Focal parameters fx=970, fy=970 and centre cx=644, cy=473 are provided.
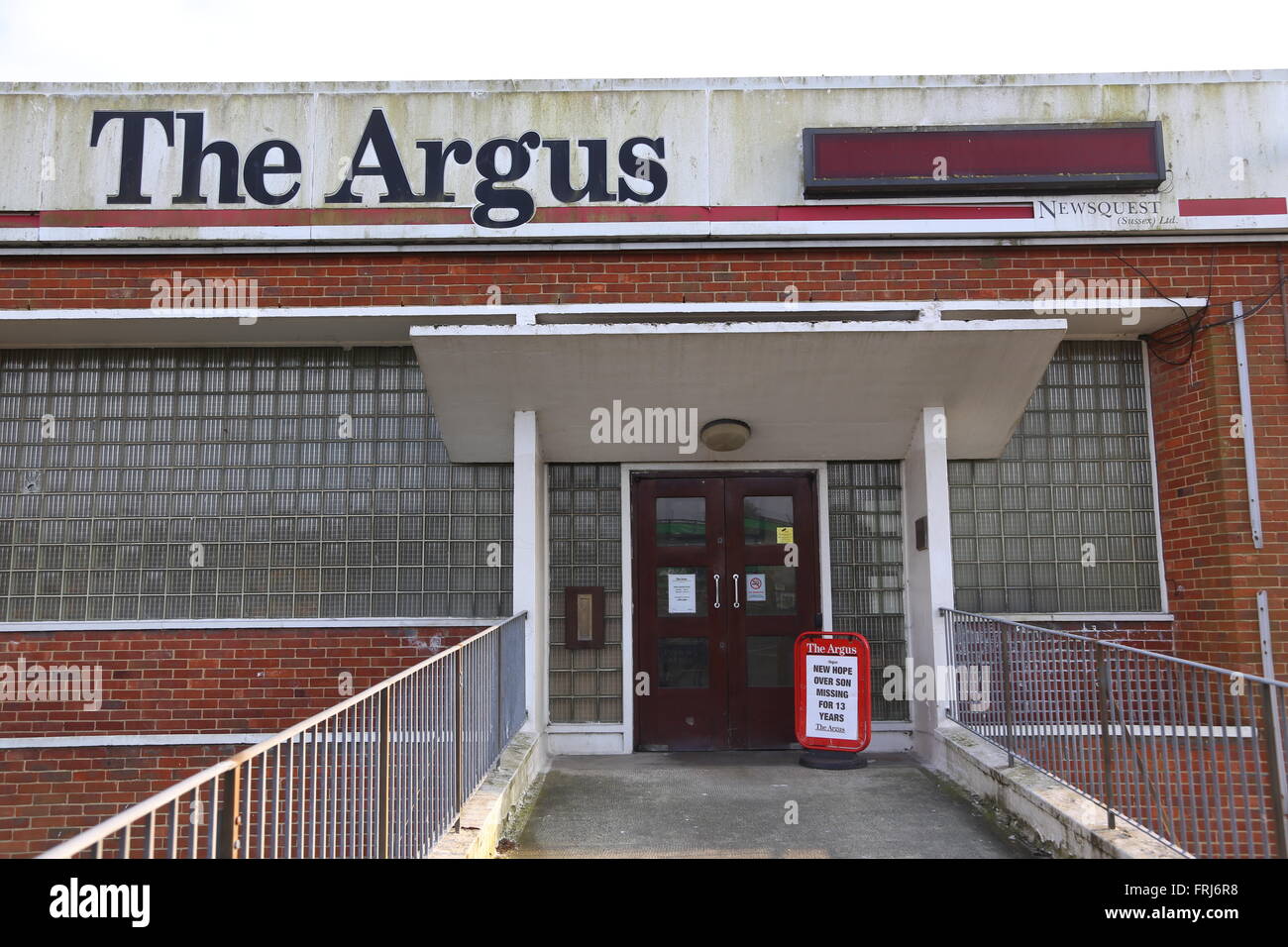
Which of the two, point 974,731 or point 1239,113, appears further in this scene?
point 1239,113

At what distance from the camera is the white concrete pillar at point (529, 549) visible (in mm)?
7336

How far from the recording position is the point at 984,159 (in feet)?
24.7

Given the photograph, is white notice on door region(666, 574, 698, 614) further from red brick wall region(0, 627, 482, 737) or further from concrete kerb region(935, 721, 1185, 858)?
concrete kerb region(935, 721, 1185, 858)

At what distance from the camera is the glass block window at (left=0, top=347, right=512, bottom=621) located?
814 cm

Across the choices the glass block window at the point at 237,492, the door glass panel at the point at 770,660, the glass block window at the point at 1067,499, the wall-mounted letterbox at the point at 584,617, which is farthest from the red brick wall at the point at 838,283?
the door glass panel at the point at 770,660

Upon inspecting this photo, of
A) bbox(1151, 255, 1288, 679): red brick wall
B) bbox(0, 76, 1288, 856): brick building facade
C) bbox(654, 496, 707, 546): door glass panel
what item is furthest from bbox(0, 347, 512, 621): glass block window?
bbox(1151, 255, 1288, 679): red brick wall

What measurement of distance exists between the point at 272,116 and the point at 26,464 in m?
3.65

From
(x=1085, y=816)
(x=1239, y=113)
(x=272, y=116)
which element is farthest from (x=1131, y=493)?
(x=272, y=116)

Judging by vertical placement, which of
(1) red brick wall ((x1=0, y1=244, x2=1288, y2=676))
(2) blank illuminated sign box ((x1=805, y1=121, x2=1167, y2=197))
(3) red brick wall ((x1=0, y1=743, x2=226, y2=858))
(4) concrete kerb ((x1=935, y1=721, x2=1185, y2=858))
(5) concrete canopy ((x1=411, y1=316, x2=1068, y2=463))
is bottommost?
(3) red brick wall ((x1=0, y1=743, x2=226, y2=858))

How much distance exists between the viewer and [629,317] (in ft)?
24.9

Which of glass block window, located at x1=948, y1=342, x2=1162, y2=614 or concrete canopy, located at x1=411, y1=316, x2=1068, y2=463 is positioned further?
glass block window, located at x1=948, y1=342, x2=1162, y2=614

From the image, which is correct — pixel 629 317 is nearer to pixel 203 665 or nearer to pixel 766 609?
pixel 766 609

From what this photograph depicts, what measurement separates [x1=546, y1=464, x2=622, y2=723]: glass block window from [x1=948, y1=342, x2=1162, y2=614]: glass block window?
2.94m

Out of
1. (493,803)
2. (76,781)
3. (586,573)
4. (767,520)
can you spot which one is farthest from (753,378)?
(76,781)
